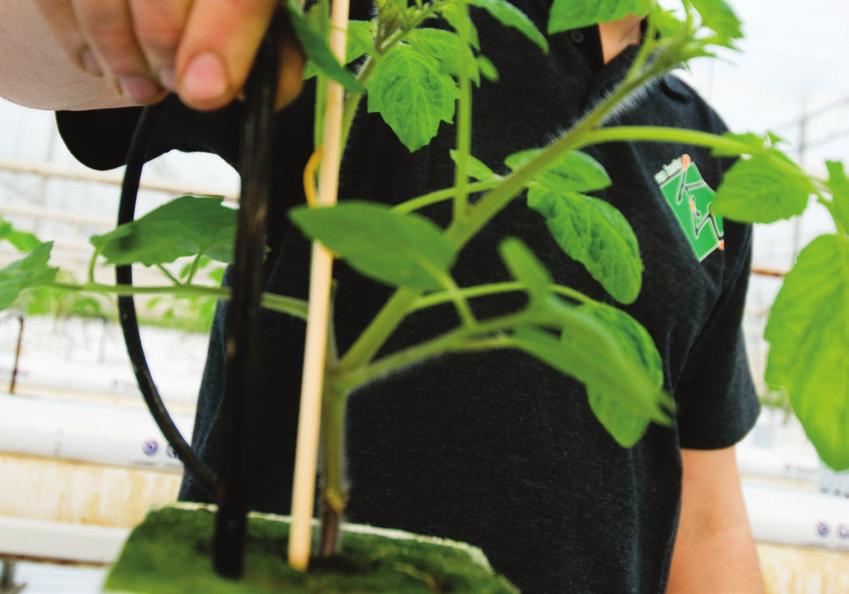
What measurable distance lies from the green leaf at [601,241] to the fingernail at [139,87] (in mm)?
164

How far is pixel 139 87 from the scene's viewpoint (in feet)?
0.87

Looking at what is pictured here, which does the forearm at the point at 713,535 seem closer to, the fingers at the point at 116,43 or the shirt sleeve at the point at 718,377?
the shirt sleeve at the point at 718,377

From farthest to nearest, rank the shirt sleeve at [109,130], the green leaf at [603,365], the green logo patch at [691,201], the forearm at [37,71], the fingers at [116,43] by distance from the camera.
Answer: the green logo patch at [691,201]
the shirt sleeve at [109,130]
the forearm at [37,71]
the fingers at [116,43]
the green leaf at [603,365]

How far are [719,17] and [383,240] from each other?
0.15m

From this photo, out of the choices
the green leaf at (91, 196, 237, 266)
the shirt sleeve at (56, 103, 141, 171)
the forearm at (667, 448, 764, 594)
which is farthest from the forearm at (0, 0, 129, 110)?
the forearm at (667, 448, 764, 594)

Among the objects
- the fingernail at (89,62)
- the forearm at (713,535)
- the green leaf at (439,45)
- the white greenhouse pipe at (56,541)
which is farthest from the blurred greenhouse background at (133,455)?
the forearm at (713,535)

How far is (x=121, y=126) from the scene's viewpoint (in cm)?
50

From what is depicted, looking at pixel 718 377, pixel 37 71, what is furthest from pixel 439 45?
pixel 718 377

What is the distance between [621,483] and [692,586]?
33 centimetres

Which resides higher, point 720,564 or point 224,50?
point 224,50

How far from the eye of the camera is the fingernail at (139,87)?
26cm

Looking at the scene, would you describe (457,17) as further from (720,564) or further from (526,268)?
(720,564)

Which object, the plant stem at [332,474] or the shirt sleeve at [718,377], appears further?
the shirt sleeve at [718,377]

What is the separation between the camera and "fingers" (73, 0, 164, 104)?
0.77 ft
